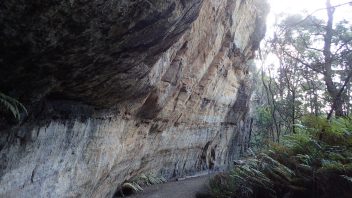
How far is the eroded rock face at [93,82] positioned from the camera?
13.2 feet

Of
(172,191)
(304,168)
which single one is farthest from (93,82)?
(172,191)

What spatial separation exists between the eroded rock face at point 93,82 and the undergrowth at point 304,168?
3086 mm

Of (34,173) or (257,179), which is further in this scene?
(257,179)

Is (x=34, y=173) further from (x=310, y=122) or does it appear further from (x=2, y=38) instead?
(x=310, y=122)

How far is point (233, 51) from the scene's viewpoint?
641 inches

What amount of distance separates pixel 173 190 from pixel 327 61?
7.15m

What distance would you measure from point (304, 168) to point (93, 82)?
5.19 m

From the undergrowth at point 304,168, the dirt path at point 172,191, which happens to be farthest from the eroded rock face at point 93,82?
the undergrowth at point 304,168

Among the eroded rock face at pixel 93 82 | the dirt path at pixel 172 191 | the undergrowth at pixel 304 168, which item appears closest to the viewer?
the eroded rock face at pixel 93 82

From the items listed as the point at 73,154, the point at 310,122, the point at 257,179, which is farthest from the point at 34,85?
the point at 310,122

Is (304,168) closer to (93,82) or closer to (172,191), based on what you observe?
(172,191)

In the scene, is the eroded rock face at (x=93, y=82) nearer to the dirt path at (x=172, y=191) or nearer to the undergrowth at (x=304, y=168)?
the dirt path at (x=172, y=191)

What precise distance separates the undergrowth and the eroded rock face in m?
3.09

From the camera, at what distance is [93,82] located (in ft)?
18.6
